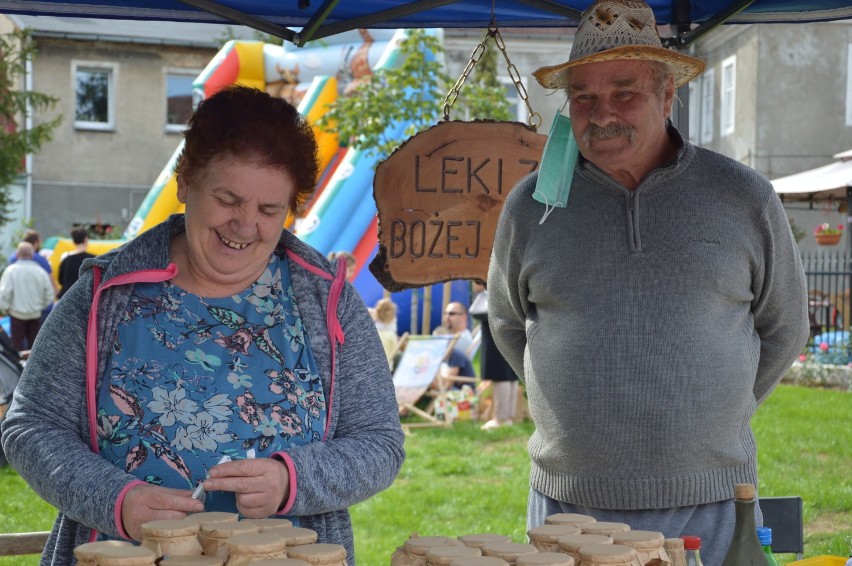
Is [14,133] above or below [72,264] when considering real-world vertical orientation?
above

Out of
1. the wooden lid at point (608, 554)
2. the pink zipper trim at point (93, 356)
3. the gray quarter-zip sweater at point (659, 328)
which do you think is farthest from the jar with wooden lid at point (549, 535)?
the pink zipper trim at point (93, 356)

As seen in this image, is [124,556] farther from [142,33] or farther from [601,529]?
[142,33]

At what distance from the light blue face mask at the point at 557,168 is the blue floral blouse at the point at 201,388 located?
2.52 ft

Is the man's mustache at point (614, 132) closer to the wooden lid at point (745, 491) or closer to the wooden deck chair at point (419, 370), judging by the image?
the wooden lid at point (745, 491)

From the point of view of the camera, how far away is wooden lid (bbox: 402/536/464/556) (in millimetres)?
1511

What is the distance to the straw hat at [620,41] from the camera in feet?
7.68

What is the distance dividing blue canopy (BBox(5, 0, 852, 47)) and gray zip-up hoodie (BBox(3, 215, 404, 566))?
1081 millimetres

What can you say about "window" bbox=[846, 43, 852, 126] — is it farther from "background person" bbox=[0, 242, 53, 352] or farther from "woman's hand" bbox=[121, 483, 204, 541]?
"woman's hand" bbox=[121, 483, 204, 541]

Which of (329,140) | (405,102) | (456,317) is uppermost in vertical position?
(329,140)

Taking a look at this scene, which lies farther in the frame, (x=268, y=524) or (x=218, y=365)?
(x=218, y=365)

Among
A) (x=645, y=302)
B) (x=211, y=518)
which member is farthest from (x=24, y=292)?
(x=211, y=518)

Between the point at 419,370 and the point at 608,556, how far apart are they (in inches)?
296

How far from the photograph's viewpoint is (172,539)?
1.46 metres

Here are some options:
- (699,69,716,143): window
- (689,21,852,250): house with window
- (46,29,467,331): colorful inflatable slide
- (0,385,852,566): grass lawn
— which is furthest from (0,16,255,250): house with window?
(0,385,852,566): grass lawn
